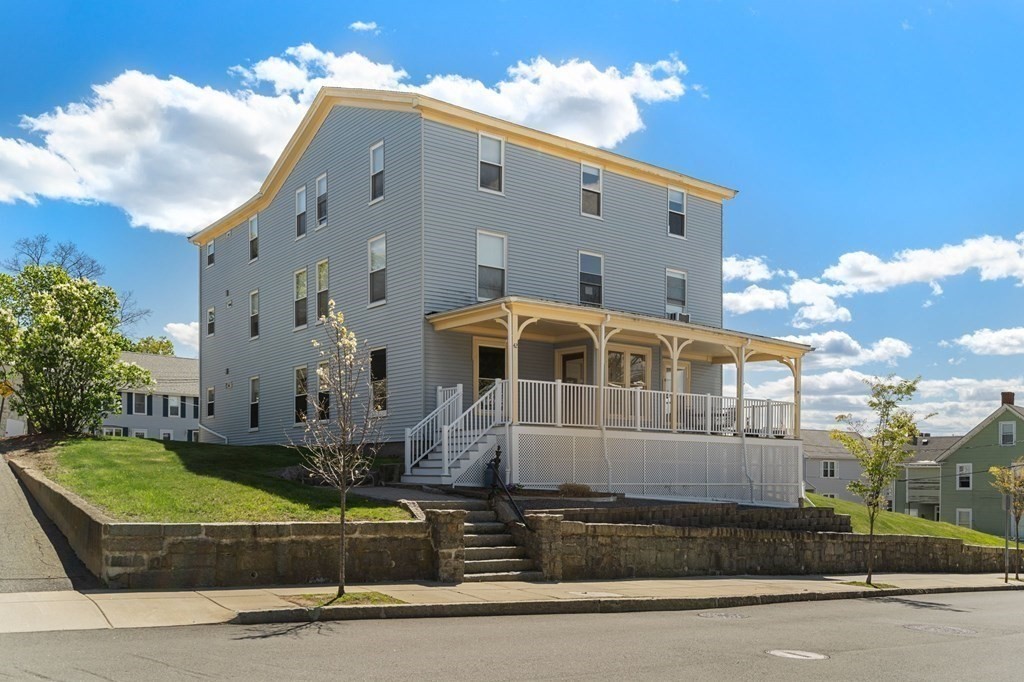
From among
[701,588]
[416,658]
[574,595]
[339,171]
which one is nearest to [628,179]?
[339,171]

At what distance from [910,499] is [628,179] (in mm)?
47903

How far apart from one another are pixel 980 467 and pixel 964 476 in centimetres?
128

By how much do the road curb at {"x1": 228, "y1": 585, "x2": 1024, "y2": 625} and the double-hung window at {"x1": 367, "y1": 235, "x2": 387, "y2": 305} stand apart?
41.3ft

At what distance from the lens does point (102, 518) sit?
12695mm

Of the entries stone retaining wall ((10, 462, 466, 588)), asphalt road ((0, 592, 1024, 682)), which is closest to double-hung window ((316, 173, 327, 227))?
stone retaining wall ((10, 462, 466, 588))

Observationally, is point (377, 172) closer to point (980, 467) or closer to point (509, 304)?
point (509, 304)

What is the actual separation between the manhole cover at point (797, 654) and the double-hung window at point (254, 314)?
23.6m

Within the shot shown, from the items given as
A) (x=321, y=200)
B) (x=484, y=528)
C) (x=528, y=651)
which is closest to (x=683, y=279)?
(x=321, y=200)

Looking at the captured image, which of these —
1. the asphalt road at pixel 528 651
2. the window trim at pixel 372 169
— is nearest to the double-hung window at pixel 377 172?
the window trim at pixel 372 169

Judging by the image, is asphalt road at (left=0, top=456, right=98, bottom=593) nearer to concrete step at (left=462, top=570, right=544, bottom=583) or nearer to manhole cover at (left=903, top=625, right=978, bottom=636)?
concrete step at (left=462, top=570, right=544, bottom=583)

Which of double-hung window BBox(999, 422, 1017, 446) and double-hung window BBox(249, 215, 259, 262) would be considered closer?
double-hung window BBox(249, 215, 259, 262)

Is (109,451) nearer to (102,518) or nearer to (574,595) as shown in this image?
(102,518)

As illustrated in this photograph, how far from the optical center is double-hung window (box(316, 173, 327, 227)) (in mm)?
27156

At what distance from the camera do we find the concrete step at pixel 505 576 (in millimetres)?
14297
